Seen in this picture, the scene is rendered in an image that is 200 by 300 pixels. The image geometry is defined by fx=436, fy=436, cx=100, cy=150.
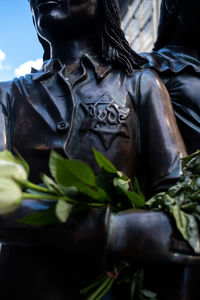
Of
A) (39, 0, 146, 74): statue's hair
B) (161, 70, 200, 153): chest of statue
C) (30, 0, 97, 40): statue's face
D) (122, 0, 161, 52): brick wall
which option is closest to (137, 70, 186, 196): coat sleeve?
(39, 0, 146, 74): statue's hair

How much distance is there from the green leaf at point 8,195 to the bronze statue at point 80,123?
35 cm

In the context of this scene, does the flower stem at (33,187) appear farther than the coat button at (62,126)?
No

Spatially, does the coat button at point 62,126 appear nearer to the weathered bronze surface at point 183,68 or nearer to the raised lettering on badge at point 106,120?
the raised lettering on badge at point 106,120

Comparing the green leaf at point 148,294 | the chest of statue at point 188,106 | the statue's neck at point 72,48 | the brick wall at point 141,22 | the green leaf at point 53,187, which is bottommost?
the brick wall at point 141,22

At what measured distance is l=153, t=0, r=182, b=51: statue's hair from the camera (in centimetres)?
250

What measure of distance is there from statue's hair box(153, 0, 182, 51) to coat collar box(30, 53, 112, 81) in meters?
0.81

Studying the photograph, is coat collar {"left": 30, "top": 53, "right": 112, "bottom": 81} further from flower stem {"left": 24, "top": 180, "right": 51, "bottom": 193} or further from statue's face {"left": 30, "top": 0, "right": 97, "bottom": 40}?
flower stem {"left": 24, "top": 180, "right": 51, "bottom": 193}

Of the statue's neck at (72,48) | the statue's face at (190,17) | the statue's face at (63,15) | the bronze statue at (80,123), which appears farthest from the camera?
the statue's face at (190,17)

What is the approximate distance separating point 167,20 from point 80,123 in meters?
1.16

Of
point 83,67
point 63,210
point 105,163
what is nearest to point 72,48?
point 83,67

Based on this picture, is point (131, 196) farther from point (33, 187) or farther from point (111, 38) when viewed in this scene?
point (111, 38)

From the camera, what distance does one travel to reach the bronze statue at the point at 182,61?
1987 millimetres

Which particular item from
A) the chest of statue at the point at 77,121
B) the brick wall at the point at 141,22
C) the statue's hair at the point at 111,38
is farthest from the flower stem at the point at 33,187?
the brick wall at the point at 141,22

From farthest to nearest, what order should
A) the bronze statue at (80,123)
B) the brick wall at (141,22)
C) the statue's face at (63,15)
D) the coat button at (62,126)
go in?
1. the brick wall at (141,22)
2. the statue's face at (63,15)
3. the coat button at (62,126)
4. the bronze statue at (80,123)
